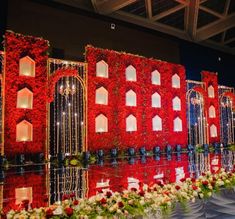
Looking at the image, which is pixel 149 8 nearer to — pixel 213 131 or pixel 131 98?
pixel 131 98

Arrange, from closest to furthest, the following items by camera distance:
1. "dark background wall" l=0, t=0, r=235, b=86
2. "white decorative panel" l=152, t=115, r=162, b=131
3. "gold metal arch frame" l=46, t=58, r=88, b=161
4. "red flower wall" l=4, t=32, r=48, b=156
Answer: "red flower wall" l=4, t=32, r=48, b=156 < "dark background wall" l=0, t=0, r=235, b=86 < "gold metal arch frame" l=46, t=58, r=88, b=161 < "white decorative panel" l=152, t=115, r=162, b=131

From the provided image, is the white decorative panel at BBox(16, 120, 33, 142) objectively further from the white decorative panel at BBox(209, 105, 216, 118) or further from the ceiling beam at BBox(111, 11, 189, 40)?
the white decorative panel at BBox(209, 105, 216, 118)

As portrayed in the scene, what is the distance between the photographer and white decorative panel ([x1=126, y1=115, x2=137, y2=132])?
11.3 meters

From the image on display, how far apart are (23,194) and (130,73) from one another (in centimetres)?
735

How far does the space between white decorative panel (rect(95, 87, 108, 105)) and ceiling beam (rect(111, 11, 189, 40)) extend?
3.07 m

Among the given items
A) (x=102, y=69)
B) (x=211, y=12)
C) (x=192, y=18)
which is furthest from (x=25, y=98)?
(x=211, y=12)

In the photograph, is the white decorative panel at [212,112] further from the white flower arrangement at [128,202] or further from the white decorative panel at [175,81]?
the white flower arrangement at [128,202]

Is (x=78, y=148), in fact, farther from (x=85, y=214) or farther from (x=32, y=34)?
(x=85, y=214)

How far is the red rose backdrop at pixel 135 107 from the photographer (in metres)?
10.6

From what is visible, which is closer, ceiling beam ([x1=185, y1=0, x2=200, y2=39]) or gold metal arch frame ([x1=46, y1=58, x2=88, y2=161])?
gold metal arch frame ([x1=46, y1=58, x2=88, y2=161])

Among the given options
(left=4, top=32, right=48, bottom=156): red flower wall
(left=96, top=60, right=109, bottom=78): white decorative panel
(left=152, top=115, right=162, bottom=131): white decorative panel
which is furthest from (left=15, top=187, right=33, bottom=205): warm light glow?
(left=152, top=115, right=162, bottom=131): white decorative panel

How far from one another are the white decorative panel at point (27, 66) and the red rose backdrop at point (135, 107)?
203 cm

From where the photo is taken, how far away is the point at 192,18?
13219 mm

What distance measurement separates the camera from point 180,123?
13.0m
